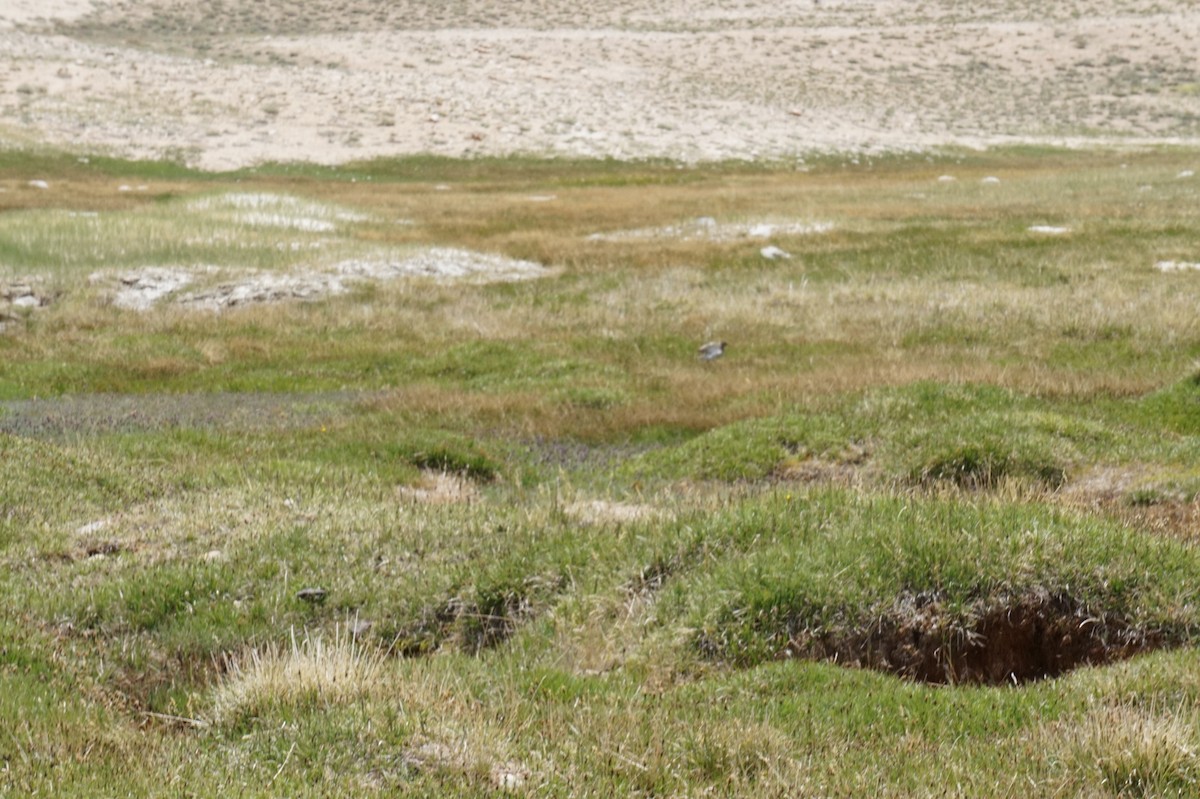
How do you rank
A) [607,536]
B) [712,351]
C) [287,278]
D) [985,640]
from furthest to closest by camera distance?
1. [287,278]
2. [712,351]
3. [607,536]
4. [985,640]

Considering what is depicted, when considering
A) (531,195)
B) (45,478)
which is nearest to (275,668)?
(45,478)

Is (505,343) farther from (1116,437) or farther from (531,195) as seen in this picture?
(531,195)

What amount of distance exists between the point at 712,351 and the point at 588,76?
2736 inches

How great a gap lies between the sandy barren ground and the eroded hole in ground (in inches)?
2414

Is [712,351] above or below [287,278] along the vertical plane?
above

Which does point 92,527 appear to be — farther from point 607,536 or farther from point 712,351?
point 712,351

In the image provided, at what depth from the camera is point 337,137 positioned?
69812 millimetres

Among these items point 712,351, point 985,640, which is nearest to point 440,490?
point 985,640

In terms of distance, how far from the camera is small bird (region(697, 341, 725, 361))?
22.9 metres

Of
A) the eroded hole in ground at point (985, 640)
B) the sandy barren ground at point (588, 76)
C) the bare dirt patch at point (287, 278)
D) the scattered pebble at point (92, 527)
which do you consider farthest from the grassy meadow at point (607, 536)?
the sandy barren ground at point (588, 76)

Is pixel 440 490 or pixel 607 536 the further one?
pixel 440 490

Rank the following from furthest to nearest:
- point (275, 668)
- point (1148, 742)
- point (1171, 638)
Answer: point (1171, 638) → point (275, 668) → point (1148, 742)

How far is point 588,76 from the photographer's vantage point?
8819 cm

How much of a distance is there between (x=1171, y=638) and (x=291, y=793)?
19.9 feet
